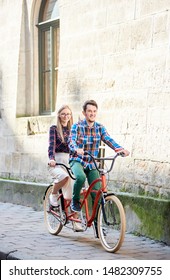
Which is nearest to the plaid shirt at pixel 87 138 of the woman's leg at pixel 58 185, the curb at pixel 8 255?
the woman's leg at pixel 58 185

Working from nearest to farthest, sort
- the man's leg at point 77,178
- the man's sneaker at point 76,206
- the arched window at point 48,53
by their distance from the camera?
1. the man's leg at point 77,178
2. the man's sneaker at point 76,206
3. the arched window at point 48,53

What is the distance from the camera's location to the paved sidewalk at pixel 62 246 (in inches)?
229

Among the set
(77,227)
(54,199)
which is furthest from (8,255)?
(54,199)

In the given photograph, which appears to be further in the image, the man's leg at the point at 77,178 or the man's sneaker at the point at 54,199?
the man's sneaker at the point at 54,199

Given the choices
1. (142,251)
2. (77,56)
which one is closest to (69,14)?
(77,56)

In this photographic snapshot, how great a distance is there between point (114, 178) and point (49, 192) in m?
0.96

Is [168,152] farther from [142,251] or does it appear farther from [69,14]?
[69,14]

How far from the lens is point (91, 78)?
8.19m

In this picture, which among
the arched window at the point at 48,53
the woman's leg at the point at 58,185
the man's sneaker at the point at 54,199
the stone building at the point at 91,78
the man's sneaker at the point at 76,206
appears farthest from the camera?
the arched window at the point at 48,53

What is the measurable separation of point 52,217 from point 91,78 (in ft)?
7.02

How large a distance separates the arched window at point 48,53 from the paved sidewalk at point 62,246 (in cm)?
279

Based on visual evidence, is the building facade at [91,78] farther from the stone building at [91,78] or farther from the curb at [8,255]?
the curb at [8,255]

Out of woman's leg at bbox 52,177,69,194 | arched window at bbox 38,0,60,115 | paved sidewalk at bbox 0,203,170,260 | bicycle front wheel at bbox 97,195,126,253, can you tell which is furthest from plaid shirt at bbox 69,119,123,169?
arched window at bbox 38,0,60,115

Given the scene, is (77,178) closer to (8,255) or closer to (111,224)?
(111,224)
